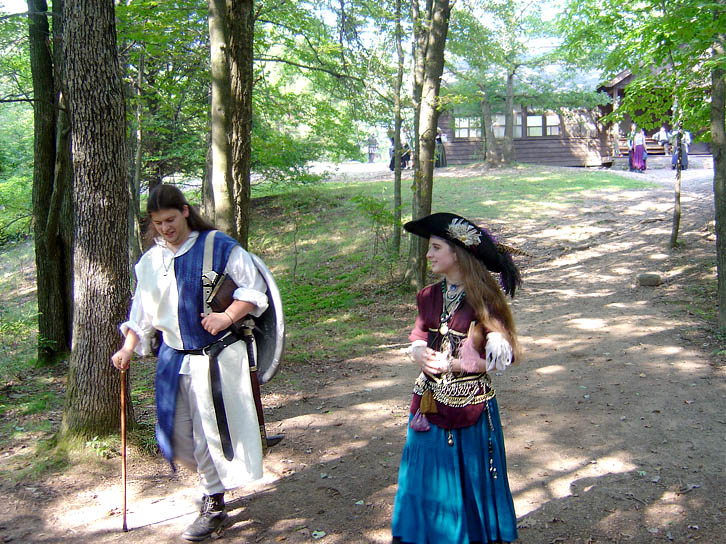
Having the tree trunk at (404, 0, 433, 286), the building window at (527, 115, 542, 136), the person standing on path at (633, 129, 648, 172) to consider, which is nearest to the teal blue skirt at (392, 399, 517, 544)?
the tree trunk at (404, 0, 433, 286)

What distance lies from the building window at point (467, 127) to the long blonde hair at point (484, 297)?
25644 millimetres

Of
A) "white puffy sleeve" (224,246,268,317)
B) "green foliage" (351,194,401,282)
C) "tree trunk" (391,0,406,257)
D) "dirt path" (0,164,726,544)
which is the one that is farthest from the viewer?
"green foliage" (351,194,401,282)

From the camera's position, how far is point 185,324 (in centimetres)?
342

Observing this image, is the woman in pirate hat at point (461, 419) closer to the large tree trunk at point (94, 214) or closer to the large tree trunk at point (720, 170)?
the large tree trunk at point (94, 214)

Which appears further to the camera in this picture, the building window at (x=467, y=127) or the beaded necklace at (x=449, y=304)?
the building window at (x=467, y=127)

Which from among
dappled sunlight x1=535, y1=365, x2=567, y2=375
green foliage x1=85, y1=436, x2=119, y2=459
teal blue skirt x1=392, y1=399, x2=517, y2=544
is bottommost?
dappled sunlight x1=535, y1=365, x2=567, y2=375

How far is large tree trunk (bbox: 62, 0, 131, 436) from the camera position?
15.1 feet

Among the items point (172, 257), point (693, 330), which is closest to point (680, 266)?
point (693, 330)

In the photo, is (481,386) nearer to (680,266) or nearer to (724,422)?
(724,422)

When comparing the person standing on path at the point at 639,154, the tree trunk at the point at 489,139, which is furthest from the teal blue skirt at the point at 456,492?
the tree trunk at the point at 489,139

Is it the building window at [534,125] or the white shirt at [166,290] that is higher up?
the building window at [534,125]

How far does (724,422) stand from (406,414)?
263cm

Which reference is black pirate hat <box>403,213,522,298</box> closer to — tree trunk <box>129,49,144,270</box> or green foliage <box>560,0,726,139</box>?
green foliage <box>560,0,726,139</box>

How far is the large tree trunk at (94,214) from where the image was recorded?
181 inches
